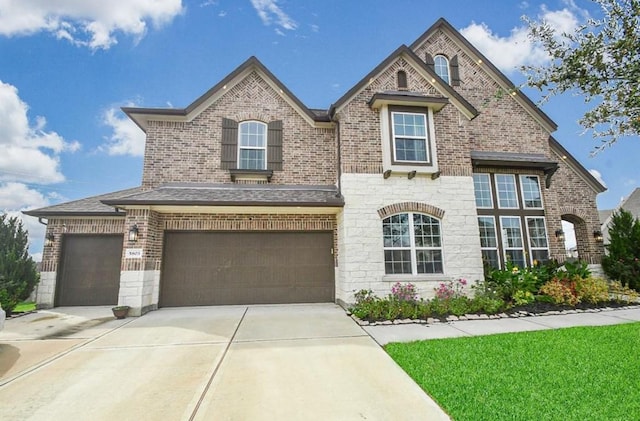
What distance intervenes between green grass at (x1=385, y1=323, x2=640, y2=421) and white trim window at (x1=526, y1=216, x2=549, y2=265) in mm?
4733

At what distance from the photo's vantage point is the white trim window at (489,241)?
9.84 m

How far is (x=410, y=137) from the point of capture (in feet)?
29.0

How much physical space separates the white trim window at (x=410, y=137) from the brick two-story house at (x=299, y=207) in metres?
0.04

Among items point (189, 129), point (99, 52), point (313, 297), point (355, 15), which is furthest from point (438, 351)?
point (99, 52)

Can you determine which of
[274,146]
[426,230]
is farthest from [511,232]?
[274,146]

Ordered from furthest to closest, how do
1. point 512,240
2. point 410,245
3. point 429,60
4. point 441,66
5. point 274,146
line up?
point 441,66
point 429,60
point 512,240
point 274,146
point 410,245

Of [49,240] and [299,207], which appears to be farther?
[49,240]

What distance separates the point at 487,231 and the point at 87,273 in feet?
45.1

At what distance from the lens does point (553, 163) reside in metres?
10.4

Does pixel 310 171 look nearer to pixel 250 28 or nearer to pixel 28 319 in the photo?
pixel 250 28

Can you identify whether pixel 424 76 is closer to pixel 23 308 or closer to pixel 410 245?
pixel 410 245

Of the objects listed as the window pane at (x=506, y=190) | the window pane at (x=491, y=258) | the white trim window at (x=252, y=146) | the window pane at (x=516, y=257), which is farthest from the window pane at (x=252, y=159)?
the window pane at (x=516, y=257)

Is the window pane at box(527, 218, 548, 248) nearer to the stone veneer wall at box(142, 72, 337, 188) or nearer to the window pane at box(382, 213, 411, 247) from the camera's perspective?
the window pane at box(382, 213, 411, 247)

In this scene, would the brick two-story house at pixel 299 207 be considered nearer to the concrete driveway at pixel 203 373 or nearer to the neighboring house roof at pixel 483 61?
the concrete driveway at pixel 203 373
